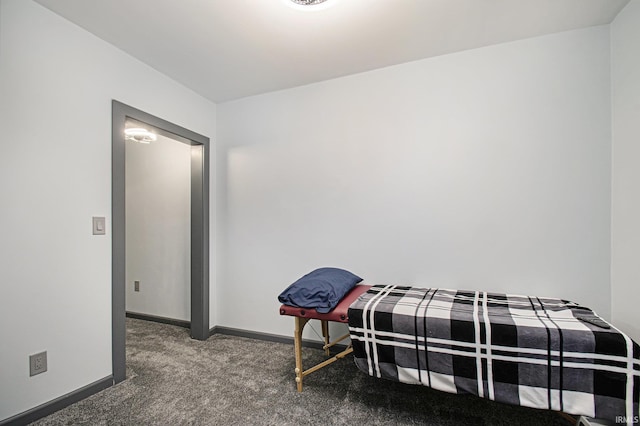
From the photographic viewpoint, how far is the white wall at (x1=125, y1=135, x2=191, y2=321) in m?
3.20

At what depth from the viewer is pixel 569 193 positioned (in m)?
1.91

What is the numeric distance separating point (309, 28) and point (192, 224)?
6.85 ft

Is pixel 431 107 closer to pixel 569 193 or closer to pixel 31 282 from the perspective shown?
pixel 569 193

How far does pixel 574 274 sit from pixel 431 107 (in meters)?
1.52

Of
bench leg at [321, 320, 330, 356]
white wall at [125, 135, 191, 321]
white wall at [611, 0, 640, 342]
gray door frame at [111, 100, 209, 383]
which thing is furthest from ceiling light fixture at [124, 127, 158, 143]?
white wall at [611, 0, 640, 342]

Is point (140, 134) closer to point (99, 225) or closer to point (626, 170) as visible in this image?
point (99, 225)

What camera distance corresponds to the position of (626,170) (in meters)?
1.72

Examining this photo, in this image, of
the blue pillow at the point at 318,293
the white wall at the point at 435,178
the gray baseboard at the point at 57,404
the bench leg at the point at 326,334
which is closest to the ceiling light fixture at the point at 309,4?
the white wall at the point at 435,178

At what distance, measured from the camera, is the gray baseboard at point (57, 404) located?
156cm

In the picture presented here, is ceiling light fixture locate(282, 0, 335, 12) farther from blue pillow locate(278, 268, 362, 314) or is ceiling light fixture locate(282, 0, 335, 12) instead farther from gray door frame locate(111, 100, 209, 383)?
blue pillow locate(278, 268, 362, 314)

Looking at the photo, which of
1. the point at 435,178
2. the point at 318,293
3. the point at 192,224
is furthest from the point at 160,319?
the point at 435,178

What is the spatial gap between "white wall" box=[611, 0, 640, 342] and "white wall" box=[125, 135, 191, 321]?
11.7ft

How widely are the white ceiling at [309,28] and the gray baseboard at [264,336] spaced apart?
2.40m

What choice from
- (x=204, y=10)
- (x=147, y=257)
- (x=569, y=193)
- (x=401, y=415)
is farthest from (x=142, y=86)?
(x=569, y=193)
